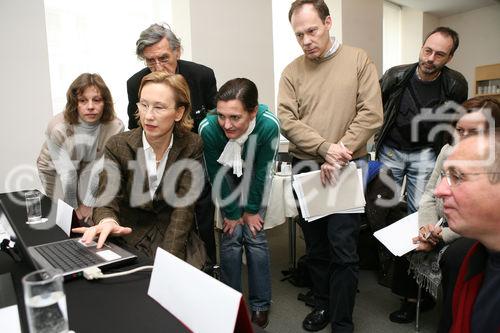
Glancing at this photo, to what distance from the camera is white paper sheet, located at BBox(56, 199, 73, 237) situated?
3.57 ft

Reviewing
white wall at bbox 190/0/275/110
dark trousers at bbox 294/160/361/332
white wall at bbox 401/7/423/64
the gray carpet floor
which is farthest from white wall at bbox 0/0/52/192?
white wall at bbox 401/7/423/64

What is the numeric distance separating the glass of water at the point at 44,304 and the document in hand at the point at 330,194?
1299 mm

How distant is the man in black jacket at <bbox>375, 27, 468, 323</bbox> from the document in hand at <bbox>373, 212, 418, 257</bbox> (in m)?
0.33

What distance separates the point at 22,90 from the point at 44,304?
2.37m

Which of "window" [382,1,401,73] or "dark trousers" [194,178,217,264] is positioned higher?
"window" [382,1,401,73]

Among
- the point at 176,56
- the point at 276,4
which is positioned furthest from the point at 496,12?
the point at 176,56

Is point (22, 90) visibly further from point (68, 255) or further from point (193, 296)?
point (193, 296)

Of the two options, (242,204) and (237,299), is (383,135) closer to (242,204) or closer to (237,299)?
(242,204)

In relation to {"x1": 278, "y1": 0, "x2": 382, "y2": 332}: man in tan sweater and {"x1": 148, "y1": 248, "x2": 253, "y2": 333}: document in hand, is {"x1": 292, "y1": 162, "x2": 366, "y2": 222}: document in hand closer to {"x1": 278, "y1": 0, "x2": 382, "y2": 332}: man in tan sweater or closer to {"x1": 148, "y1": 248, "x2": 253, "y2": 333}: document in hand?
{"x1": 278, "y1": 0, "x2": 382, "y2": 332}: man in tan sweater

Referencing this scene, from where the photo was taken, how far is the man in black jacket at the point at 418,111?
6.90 ft

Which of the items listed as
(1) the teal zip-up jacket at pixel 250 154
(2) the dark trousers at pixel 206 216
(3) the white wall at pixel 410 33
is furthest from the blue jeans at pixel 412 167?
(3) the white wall at pixel 410 33

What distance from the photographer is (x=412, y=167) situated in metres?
2.25

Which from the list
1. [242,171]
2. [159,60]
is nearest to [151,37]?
[159,60]

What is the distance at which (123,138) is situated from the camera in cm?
144
